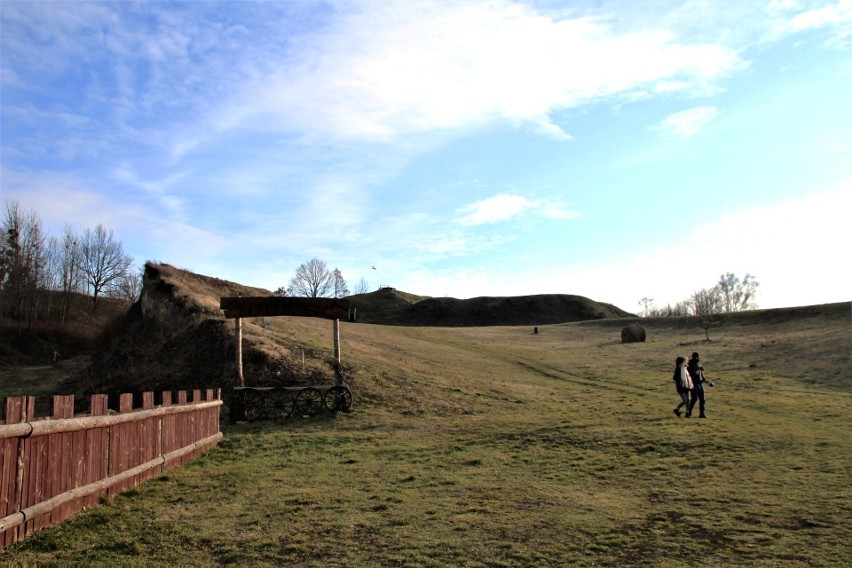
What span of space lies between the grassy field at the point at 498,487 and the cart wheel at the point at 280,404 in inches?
34.4

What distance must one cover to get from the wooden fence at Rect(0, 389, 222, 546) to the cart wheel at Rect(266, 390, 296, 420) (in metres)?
8.23

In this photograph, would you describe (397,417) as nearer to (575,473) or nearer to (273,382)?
(273,382)

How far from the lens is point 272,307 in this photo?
67.4 ft

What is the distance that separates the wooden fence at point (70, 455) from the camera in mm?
6242

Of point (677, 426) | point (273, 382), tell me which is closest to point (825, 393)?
point (677, 426)

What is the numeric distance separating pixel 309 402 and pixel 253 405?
5.82 ft

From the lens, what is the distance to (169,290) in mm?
31344

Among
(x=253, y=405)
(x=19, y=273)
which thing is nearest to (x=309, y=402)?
(x=253, y=405)

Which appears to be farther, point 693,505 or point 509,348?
point 509,348

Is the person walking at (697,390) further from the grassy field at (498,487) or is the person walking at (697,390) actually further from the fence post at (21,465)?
the fence post at (21,465)

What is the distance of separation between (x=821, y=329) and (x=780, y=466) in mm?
A: 34321

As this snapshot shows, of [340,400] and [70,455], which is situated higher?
[70,455]

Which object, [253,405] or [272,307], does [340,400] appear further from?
[272,307]

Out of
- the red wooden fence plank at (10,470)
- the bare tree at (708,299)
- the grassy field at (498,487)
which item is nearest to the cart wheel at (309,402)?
the grassy field at (498,487)
